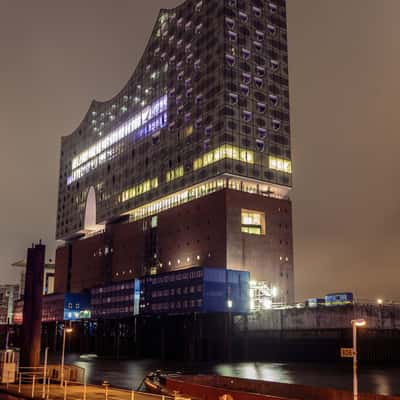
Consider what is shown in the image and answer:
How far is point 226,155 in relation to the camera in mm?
126000

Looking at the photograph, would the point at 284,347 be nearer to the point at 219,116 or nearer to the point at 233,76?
the point at 219,116

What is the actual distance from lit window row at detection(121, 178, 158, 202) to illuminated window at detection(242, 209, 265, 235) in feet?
101

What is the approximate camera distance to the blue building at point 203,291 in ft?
374

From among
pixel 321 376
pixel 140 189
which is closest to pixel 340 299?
pixel 321 376

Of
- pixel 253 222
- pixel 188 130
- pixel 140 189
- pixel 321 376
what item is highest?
pixel 188 130

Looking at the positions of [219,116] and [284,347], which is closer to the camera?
[284,347]

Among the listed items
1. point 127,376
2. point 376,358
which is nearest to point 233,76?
point 376,358

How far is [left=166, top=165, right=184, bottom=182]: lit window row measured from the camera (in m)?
139

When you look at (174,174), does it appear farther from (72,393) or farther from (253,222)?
(72,393)

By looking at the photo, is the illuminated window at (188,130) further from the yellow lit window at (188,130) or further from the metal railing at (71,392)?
the metal railing at (71,392)

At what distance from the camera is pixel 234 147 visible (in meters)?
128

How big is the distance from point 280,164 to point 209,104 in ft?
72.1

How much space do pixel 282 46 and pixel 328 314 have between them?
71.8 meters

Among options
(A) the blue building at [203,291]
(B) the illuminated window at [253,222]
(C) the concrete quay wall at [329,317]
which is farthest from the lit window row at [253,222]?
(C) the concrete quay wall at [329,317]
